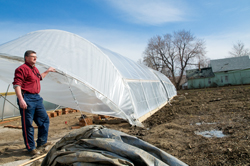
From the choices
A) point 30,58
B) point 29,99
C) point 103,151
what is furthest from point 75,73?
point 103,151

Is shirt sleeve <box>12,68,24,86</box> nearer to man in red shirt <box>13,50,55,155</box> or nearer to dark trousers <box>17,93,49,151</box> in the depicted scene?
man in red shirt <box>13,50,55,155</box>

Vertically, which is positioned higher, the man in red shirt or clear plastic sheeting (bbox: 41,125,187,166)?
the man in red shirt

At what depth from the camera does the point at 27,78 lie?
3439 mm

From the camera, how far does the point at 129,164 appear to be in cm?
173

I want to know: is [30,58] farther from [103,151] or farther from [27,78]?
[103,151]

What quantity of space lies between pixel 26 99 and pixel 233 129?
4.75 m

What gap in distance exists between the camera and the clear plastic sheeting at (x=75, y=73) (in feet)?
14.4

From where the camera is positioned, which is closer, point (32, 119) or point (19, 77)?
point (19, 77)

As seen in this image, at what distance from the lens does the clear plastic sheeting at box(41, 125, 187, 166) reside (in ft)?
5.86

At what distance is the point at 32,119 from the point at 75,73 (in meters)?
1.49

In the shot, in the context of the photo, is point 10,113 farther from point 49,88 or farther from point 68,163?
point 68,163

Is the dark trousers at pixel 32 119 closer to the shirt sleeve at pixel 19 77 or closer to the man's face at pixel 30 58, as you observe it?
the shirt sleeve at pixel 19 77

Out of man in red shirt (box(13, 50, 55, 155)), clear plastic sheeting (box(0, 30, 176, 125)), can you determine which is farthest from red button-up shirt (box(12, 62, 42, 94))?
clear plastic sheeting (box(0, 30, 176, 125))

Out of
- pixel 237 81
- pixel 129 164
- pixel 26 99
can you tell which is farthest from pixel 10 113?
pixel 237 81
